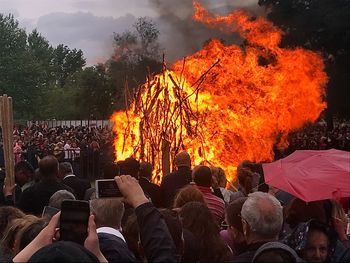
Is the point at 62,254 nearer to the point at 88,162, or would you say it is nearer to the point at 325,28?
the point at 88,162

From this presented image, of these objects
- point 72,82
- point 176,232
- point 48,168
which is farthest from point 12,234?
point 72,82

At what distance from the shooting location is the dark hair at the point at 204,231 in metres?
4.19

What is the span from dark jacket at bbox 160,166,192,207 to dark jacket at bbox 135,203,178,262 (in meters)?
4.22

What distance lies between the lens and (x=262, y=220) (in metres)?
3.70

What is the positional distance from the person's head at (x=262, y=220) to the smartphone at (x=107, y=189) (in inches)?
32.2

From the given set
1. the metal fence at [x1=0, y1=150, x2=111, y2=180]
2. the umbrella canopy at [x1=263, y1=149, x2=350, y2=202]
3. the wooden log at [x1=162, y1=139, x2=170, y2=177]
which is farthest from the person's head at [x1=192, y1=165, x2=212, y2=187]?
the metal fence at [x1=0, y1=150, x2=111, y2=180]

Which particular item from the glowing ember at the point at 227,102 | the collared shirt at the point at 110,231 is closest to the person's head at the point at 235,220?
the collared shirt at the point at 110,231

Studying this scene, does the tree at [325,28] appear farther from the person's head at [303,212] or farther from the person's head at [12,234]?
the person's head at [12,234]

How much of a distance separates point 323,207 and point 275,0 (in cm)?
2455

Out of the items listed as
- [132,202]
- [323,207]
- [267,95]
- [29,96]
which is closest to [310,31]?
[267,95]

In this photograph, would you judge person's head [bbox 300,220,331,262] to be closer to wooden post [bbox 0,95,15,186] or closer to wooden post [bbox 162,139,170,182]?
wooden post [bbox 0,95,15,186]

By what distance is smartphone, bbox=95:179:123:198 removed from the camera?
11.9ft

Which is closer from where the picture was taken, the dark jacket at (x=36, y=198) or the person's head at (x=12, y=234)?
the person's head at (x=12, y=234)

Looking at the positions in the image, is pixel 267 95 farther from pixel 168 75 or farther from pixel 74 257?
pixel 74 257
